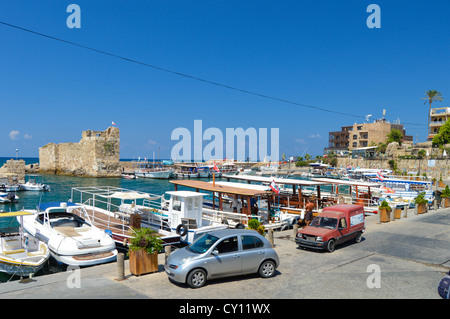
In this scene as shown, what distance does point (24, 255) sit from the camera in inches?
586

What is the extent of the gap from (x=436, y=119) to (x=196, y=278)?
115 meters

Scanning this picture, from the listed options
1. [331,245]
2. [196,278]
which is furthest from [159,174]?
[196,278]

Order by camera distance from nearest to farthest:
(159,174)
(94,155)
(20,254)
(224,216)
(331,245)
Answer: (20,254) < (331,245) < (224,216) < (94,155) < (159,174)

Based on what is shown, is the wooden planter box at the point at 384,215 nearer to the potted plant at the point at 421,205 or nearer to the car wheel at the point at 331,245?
the potted plant at the point at 421,205

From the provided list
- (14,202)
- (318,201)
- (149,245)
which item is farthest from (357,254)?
(14,202)

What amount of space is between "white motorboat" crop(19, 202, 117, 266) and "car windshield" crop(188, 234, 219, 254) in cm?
656

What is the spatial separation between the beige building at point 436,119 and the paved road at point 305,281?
100 meters

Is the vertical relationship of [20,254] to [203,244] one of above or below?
below

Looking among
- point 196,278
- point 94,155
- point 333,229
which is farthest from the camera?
point 94,155

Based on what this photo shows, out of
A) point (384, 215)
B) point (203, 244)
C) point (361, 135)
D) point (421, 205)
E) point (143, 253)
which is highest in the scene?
point (361, 135)

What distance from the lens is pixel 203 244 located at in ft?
35.6

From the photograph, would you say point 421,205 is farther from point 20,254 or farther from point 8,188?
point 8,188

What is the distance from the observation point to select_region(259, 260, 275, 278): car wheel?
11.3m

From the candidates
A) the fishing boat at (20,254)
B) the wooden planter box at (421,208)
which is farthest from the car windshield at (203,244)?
the wooden planter box at (421,208)
